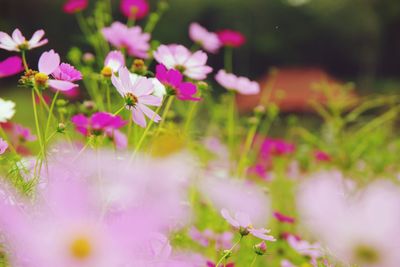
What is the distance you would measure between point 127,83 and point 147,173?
0.56 ft

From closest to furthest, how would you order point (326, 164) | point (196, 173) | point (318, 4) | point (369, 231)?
point (369, 231) → point (196, 173) → point (326, 164) → point (318, 4)

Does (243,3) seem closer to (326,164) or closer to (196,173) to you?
(326,164)

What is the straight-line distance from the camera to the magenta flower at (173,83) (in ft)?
1.44

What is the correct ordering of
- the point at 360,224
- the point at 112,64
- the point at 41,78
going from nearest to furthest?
the point at 360,224, the point at 41,78, the point at 112,64

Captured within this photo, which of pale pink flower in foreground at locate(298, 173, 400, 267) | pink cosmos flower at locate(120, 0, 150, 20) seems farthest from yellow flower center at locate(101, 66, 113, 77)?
pink cosmos flower at locate(120, 0, 150, 20)

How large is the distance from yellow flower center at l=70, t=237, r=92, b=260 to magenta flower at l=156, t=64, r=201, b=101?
24 centimetres

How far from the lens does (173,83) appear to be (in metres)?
0.45

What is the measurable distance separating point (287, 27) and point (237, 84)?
A: 20.2ft

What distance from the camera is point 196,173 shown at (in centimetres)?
87

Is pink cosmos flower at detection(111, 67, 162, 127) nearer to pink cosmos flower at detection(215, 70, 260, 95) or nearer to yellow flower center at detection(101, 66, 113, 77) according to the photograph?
yellow flower center at detection(101, 66, 113, 77)

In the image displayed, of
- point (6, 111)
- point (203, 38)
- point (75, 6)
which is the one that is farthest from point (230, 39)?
point (6, 111)

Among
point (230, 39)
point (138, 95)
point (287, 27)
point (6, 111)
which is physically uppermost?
point (138, 95)

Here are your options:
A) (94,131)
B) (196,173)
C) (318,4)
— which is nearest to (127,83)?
(94,131)

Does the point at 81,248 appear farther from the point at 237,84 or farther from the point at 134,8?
the point at 134,8
